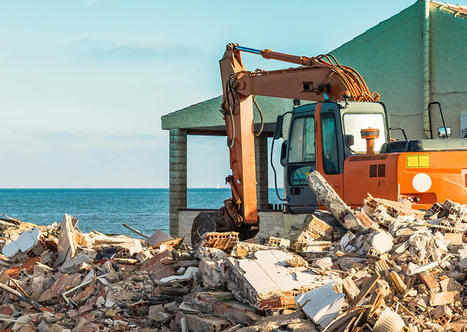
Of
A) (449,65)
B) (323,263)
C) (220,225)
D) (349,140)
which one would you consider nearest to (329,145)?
(349,140)

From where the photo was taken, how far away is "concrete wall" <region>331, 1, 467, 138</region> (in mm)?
18203

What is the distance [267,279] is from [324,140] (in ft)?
16.2

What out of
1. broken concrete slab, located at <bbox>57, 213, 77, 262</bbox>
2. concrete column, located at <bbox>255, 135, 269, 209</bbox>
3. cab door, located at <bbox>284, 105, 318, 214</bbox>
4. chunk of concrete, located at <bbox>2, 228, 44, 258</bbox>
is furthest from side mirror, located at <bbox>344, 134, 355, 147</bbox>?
concrete column, located at <bbox>255, 135, 269, 209</bbox>

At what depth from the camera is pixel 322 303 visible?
5.98m

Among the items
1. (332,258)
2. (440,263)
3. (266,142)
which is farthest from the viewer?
(266,142)

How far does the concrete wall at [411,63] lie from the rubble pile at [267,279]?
967cm

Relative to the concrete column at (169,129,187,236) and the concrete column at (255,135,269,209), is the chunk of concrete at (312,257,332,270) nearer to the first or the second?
the concrete column at (169,129,187,236)

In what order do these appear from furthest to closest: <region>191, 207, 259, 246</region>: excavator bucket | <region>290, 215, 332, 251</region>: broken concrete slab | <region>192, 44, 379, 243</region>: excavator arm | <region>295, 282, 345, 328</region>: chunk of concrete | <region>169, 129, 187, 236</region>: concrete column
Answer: <region>169, 129, 187, 236</region>: concrete column
<region>191, 207, 259, 246</region>: excavator bucket
<region>192, 44, 379, 243</region>: excavator arm
<region>290, 215, 332, 251</region>: broken concrete slab
<region>295, 282, 345, 328</region>: chunk of concrete

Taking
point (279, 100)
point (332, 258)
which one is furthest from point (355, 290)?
point (279, 100)

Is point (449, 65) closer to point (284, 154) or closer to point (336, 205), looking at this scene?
point (284, 154)

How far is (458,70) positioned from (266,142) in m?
12.1

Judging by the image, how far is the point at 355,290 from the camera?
6113 millimetres

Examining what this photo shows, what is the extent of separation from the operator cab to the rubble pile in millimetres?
1689

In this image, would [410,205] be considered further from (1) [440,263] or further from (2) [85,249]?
(2) [85,249]
